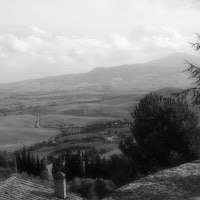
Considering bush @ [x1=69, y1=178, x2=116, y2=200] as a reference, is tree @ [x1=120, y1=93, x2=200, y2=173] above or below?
above

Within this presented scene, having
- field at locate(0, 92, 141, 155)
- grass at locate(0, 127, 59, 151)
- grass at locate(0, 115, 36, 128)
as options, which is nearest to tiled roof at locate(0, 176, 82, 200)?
field at locate(0, 92, 141, 155)

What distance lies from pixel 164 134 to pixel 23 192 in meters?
11.6

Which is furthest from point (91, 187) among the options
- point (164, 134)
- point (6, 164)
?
point (6, 164)

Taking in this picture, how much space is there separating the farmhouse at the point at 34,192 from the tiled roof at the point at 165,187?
8015 mm

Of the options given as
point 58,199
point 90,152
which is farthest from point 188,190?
point 90,152

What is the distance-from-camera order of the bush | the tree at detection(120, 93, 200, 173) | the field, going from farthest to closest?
the field < the bush < the tree at detection(120, 93, 200, 173)

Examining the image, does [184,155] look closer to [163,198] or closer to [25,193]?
[25,193]

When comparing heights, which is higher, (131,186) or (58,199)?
(131,186)

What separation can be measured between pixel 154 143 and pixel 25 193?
11139 millimetres

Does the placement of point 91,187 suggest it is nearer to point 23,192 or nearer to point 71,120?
point 23,192

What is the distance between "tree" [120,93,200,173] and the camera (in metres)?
23.5

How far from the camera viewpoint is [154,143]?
2403 centimetres

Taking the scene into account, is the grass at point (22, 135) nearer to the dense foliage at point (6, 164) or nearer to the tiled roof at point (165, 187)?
the dense foliage at point (6, 164)

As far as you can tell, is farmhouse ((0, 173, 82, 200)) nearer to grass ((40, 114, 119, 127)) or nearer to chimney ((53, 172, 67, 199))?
chimney ((53, 172, 67, 199))
